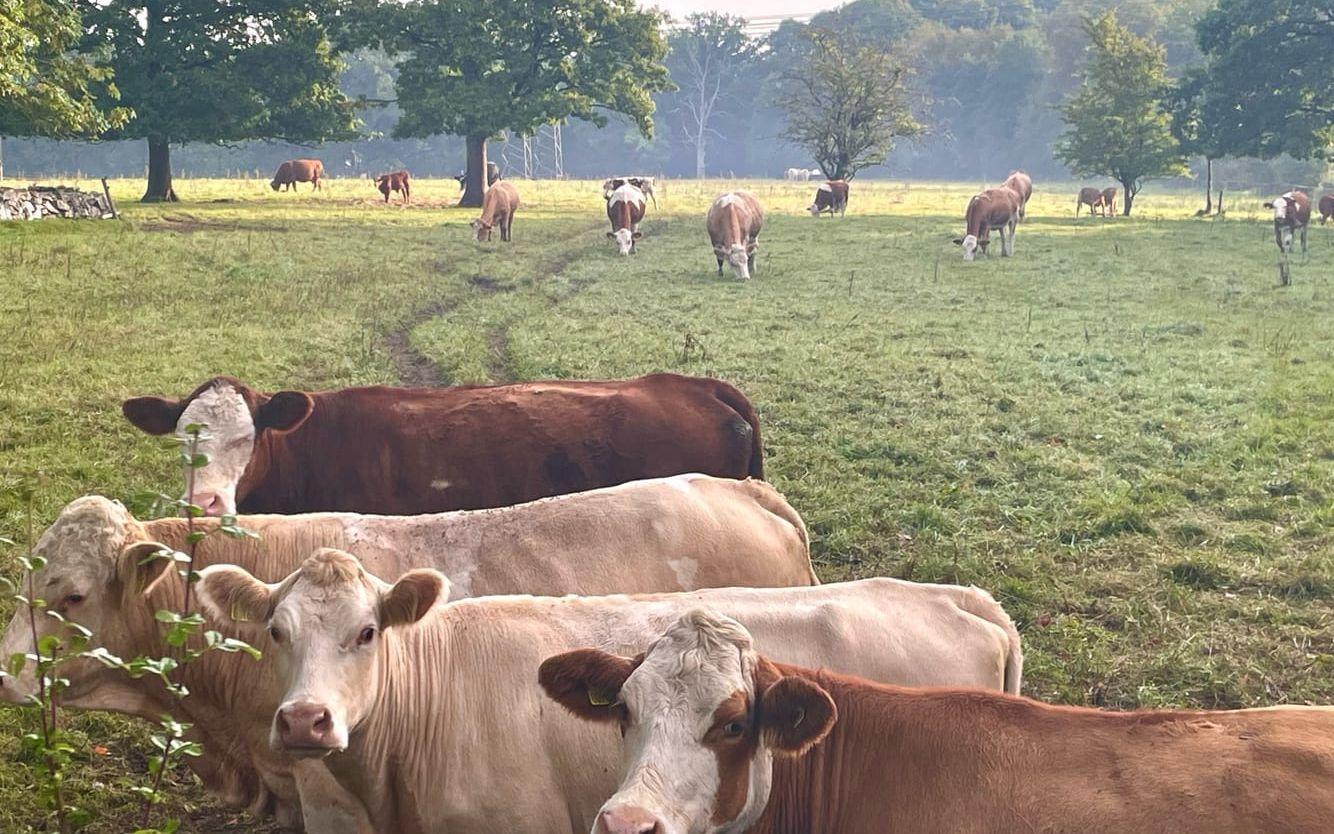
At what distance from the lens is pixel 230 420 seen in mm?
7094

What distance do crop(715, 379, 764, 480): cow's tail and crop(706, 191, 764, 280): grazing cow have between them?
1484 cm

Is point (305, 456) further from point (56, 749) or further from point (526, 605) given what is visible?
point (56, 749)

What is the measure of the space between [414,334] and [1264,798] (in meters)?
13.5

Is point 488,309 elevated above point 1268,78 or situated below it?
below

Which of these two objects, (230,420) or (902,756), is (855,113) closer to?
(230,420)

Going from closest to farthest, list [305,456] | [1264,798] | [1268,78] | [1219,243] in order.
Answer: [1264,798], [305,456], [1219,243], [1268,78]

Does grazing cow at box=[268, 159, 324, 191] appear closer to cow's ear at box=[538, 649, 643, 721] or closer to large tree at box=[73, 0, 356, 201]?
large tree at box=[73, 0, 356, 201]

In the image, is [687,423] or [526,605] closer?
[526,605]

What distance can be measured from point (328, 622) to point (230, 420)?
324cm

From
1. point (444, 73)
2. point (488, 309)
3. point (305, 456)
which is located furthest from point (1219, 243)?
point (305, 456)

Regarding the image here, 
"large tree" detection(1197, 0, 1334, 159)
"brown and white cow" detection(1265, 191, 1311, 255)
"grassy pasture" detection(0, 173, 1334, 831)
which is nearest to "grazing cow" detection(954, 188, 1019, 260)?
"grassy pasture" detection(0, 173, 1334, 831)

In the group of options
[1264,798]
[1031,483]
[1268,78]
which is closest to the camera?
[1264,798]

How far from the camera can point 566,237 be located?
3098 centimetres

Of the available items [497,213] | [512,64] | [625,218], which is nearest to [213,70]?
[497,213]
